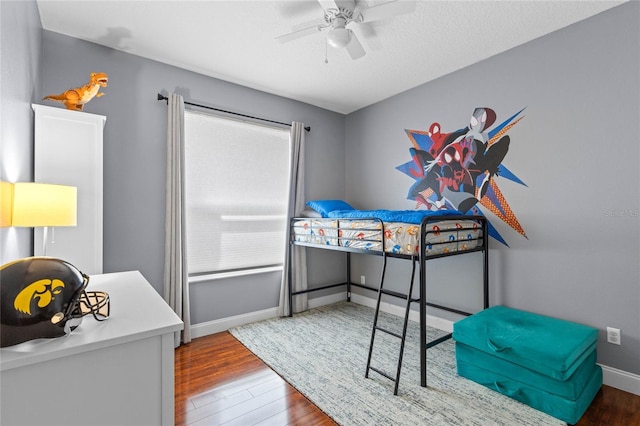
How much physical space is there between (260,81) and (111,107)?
4.50ft

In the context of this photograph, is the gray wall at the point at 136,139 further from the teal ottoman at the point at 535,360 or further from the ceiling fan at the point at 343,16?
the teal ottoman at the point at 535,360

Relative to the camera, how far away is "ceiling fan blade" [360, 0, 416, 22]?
170cm

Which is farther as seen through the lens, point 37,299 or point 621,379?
point 621,379

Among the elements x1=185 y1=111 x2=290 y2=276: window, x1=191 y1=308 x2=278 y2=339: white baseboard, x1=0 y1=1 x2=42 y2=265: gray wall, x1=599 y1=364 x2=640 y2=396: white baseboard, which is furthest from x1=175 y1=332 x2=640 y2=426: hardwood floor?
x1=0 y1=1 x2=42 y2=265: gray wall

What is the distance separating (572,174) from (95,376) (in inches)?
116

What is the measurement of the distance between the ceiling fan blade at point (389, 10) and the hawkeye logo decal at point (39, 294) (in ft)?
6.37

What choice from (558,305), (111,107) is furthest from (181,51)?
(558,305)

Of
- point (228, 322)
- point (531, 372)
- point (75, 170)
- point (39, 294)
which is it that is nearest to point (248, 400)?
point (228, 322)

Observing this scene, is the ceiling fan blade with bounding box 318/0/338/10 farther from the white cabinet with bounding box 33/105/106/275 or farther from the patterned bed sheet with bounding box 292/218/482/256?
the white cabinet with bounding box 33/105/106/275

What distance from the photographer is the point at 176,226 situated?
9.09 ft

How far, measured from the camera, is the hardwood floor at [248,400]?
5.85 ft

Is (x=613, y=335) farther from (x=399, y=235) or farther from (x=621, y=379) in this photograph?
(x=399, y=235)

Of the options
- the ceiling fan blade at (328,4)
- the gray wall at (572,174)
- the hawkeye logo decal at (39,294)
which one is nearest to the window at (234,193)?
the ceiling fan blade at (328,4)

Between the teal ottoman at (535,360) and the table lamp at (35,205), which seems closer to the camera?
the table lamp at (35,205)
